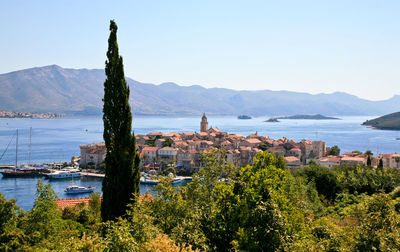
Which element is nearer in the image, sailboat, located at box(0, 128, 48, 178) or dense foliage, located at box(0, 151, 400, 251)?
dense foliage, located at box(0, 151, 400, 251)

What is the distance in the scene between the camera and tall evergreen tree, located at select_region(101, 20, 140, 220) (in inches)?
478

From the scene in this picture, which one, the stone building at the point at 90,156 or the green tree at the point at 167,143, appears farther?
the green tree at the point at 167,143

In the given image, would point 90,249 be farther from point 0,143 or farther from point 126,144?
point 0,143

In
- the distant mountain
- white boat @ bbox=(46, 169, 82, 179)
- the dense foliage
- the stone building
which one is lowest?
white boat @ bbox=(46, 169, 82, 179)

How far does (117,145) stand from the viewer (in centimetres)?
1245

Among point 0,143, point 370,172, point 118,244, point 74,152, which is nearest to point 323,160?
point 370,172

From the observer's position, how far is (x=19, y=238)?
10930mm

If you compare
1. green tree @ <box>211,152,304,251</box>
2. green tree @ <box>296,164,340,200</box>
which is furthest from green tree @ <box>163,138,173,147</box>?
green tree @ <box>211,152,304,251</box>

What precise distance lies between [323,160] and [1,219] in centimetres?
6151

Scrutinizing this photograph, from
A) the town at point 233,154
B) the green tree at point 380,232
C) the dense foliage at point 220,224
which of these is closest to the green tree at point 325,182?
the dense foliage at point 220,224

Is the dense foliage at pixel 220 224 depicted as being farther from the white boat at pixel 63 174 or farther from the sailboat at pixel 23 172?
the sailboat at pixel 23 172

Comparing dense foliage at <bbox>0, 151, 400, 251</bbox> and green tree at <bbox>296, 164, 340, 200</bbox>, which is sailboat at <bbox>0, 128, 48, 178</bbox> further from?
dense foliage at <bbox>0, 151, 400, 251</bbox>

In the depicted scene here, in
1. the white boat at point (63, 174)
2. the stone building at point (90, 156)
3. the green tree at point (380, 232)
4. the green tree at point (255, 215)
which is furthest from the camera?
the stone building at point (90, 156)

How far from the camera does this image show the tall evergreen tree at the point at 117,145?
39.8 feet
